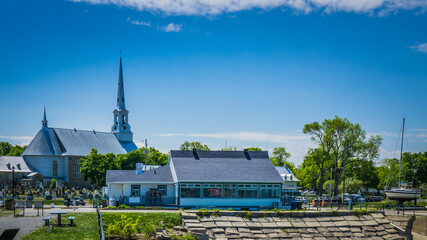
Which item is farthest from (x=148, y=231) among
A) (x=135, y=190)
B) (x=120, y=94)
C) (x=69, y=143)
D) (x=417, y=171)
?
(x=120, y=94)

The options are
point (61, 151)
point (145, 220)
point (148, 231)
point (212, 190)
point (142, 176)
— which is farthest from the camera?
point (61, 151)

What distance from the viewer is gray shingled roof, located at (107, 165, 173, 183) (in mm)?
37969

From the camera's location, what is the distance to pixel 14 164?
8844 centimetres

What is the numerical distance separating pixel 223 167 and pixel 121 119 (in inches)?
2924

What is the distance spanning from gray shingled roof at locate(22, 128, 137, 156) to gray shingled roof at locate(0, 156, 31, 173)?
2075mm

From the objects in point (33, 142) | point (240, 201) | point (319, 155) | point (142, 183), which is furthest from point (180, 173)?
point (33, 142)

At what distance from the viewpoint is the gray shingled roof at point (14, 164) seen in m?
86.4

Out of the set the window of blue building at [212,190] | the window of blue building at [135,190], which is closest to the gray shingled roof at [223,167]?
the window of blue building at [212,190]

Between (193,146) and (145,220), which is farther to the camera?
(193,146)

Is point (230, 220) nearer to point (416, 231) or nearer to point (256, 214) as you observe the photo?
point (256, 214)

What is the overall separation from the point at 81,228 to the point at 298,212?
1620 cm

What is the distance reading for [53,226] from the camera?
21.0 meters

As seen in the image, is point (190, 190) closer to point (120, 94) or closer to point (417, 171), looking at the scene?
point (417, 171)

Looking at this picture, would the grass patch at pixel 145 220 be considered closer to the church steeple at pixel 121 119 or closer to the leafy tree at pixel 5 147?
the church steeple at pixel 121 119
